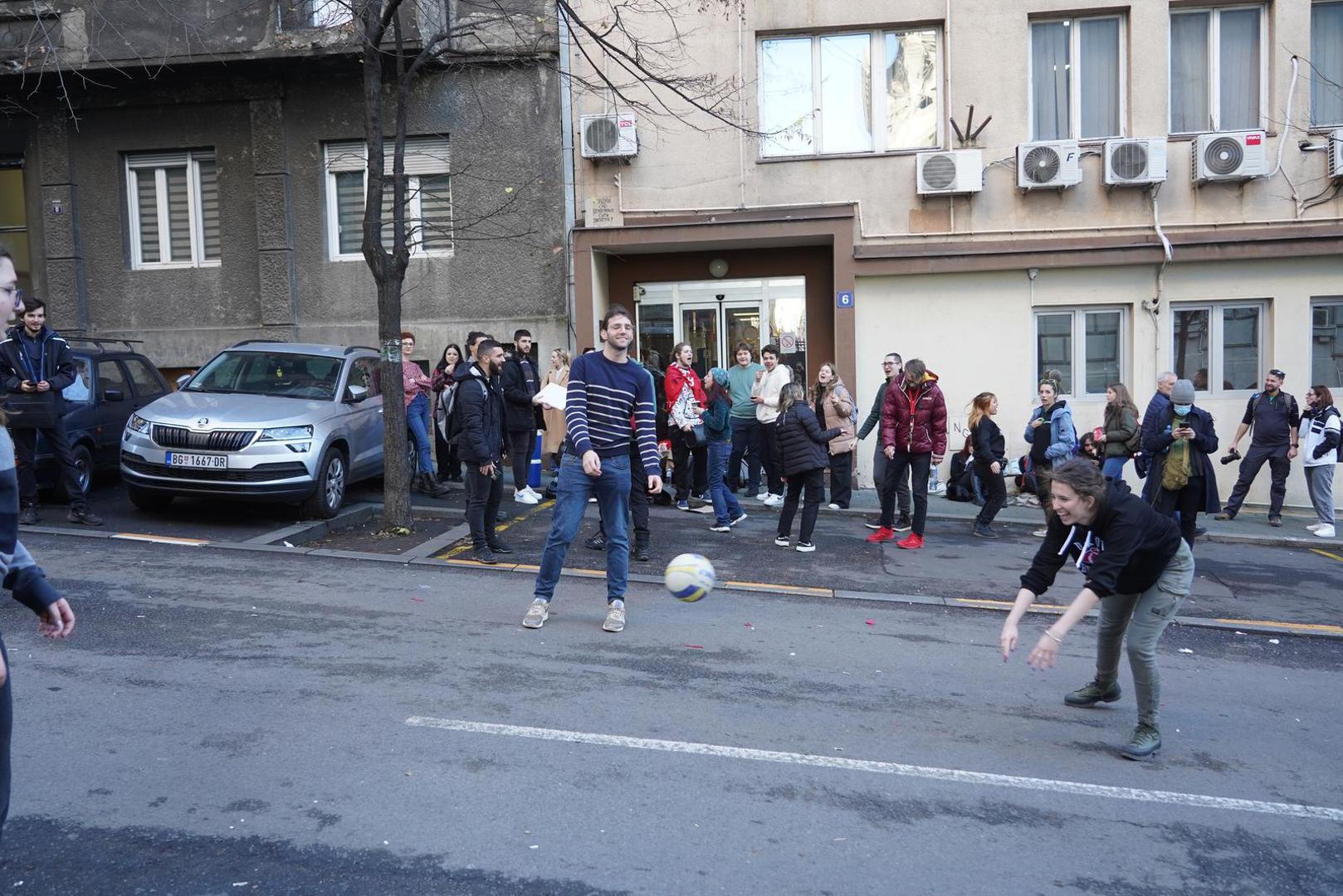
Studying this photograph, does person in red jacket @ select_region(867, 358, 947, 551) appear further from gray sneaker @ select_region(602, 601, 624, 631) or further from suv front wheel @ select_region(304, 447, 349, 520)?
suv front wheel @ select_region(304, 447, 349, 520)

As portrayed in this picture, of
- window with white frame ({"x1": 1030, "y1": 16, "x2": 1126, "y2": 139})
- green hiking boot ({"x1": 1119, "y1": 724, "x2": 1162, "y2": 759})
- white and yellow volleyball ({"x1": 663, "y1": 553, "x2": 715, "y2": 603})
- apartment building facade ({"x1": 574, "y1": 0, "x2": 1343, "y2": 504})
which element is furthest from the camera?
window with white frame ({"x1": 1030, "y1": 16, "x2": 1126, "y2": 139})

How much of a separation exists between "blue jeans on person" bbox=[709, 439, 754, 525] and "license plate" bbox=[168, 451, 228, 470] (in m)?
4.88

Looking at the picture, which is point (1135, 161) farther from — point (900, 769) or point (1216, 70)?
point (900, 769)

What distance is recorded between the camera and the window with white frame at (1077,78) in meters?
14.8

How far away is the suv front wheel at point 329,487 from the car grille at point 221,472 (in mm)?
389

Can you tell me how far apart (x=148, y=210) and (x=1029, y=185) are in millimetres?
13116

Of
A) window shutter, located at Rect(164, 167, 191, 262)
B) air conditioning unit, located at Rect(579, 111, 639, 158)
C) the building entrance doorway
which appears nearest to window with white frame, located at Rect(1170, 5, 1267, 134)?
Answer: the building entrance doorway

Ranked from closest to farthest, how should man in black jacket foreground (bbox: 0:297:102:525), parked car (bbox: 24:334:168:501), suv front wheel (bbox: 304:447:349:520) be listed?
1. man in black jacket foreground (bbox: 0:297:102:525)
2. suv front wheel (bbox: 304:447:349:520)
3. parked car (bbox: 24:334:168:501)

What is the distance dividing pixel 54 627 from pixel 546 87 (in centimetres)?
1321

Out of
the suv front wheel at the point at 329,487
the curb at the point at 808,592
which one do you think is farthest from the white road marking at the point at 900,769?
the suv front wheel at the point at 329,487

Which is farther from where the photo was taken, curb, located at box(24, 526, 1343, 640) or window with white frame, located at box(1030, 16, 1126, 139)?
window with white frame, located at box(1030, 16, 1126, 139)

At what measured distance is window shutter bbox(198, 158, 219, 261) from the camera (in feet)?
52.7

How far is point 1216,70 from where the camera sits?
14625 millimetres

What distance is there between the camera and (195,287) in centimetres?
1598
